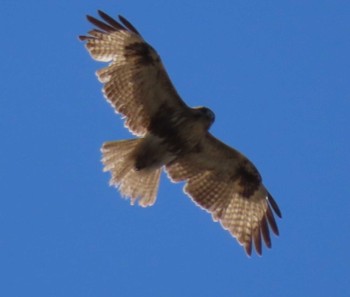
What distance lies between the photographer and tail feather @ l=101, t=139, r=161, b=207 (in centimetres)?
1495

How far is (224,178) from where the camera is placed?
1609 centimetres

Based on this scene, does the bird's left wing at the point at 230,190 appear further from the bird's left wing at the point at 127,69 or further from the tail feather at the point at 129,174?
the bird's left wing at the point at 127,69

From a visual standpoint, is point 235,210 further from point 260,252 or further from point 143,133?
point 143,133

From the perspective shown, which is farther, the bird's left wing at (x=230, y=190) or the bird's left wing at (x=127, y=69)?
the bird's left wing at (x=230, y=190)

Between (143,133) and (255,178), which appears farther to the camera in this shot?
(255,178)

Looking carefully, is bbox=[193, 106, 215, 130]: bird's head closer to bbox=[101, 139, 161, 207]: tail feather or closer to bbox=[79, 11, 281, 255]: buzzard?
bbox=[79, 11, 281, 255]: buzzard

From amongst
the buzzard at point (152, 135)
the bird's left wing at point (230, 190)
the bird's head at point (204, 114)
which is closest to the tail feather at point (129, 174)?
the buzzard at point (152, 135)

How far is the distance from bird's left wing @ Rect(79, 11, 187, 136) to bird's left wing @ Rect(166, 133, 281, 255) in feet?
3.58

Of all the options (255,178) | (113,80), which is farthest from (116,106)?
(255,178)

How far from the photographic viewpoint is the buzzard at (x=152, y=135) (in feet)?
48.6

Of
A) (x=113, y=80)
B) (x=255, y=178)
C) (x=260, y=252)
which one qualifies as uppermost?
(x=113, y=80)

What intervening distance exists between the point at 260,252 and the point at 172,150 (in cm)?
199

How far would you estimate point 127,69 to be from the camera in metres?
14.9

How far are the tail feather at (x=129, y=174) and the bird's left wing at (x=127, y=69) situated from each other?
1.00ft
